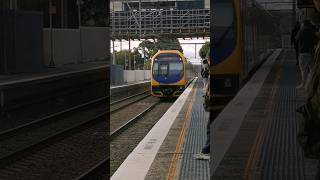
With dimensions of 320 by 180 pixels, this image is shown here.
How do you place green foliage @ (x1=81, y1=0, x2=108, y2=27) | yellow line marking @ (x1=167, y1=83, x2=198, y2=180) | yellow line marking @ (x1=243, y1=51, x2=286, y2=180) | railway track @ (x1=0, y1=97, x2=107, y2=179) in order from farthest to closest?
railway track @ (x1=0, y1=97, x2=107, y2=179) → yellow line marking @ (x1=243, y1=51, x2=286, y2=180) → yellow line marking @ (x1=167, y1=83, x2=198, y2=180) → green foliage @ (x1=81, y1=0, x2=108, y2=27)

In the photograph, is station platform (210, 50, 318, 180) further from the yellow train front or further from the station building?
the station building

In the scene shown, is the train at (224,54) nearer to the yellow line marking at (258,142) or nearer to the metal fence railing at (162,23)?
the metal fence railing at (162,23)

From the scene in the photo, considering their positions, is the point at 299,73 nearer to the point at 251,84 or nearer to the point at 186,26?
the point at 251,84

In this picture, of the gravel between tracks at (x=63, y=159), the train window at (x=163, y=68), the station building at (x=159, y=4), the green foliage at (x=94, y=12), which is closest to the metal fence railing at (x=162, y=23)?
the station building at (x=159, y=4)

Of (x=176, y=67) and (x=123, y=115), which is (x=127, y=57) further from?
(x=123, y=115)

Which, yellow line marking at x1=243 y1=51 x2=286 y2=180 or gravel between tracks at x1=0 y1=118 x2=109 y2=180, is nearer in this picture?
yellow line marking at x1=243 y1=51 x2=286 y2=180

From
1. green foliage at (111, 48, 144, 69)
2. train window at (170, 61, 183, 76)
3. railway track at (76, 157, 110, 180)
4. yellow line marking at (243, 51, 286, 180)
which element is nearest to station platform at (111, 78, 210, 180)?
train window at (170, 61, 183, 76)

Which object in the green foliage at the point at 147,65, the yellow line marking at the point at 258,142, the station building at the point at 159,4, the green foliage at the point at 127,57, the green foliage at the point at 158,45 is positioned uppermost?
the station building at the point at 159,4
